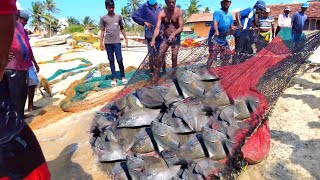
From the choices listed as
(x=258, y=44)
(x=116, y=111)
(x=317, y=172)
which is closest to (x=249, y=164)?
(x=317, y=172)

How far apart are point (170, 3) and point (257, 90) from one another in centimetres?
188

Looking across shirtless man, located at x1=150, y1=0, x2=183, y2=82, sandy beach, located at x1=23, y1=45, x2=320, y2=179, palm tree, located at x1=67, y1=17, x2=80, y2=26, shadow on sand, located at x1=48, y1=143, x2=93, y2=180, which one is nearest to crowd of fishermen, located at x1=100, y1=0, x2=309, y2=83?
shirtless man, located at x1=150, y1=0, x2=183, y2=82

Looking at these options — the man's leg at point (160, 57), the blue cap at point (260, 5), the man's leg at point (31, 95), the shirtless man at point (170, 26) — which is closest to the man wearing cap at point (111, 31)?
the shirtless man at point (170, 26)

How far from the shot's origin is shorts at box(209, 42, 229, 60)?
10.8 feet

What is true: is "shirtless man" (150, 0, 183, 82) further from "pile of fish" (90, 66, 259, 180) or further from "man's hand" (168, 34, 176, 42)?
"pile of fish" (90, 66, 259, 180)

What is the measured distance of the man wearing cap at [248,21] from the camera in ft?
13.2

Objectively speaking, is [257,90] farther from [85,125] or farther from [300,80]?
[300,80]

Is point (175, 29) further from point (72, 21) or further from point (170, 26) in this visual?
point (72, 21)

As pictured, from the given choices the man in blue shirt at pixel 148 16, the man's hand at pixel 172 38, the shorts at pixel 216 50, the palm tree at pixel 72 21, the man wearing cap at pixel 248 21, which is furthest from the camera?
the palm tree at pixel 72 21

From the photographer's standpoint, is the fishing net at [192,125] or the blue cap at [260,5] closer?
the fishing net at [192,125]

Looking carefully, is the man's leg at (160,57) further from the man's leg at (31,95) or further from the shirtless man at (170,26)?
the man's leg at (31,95)

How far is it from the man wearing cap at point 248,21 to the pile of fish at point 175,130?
63.4 inches

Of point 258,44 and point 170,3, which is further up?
point 170,3

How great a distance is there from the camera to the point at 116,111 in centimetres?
274
